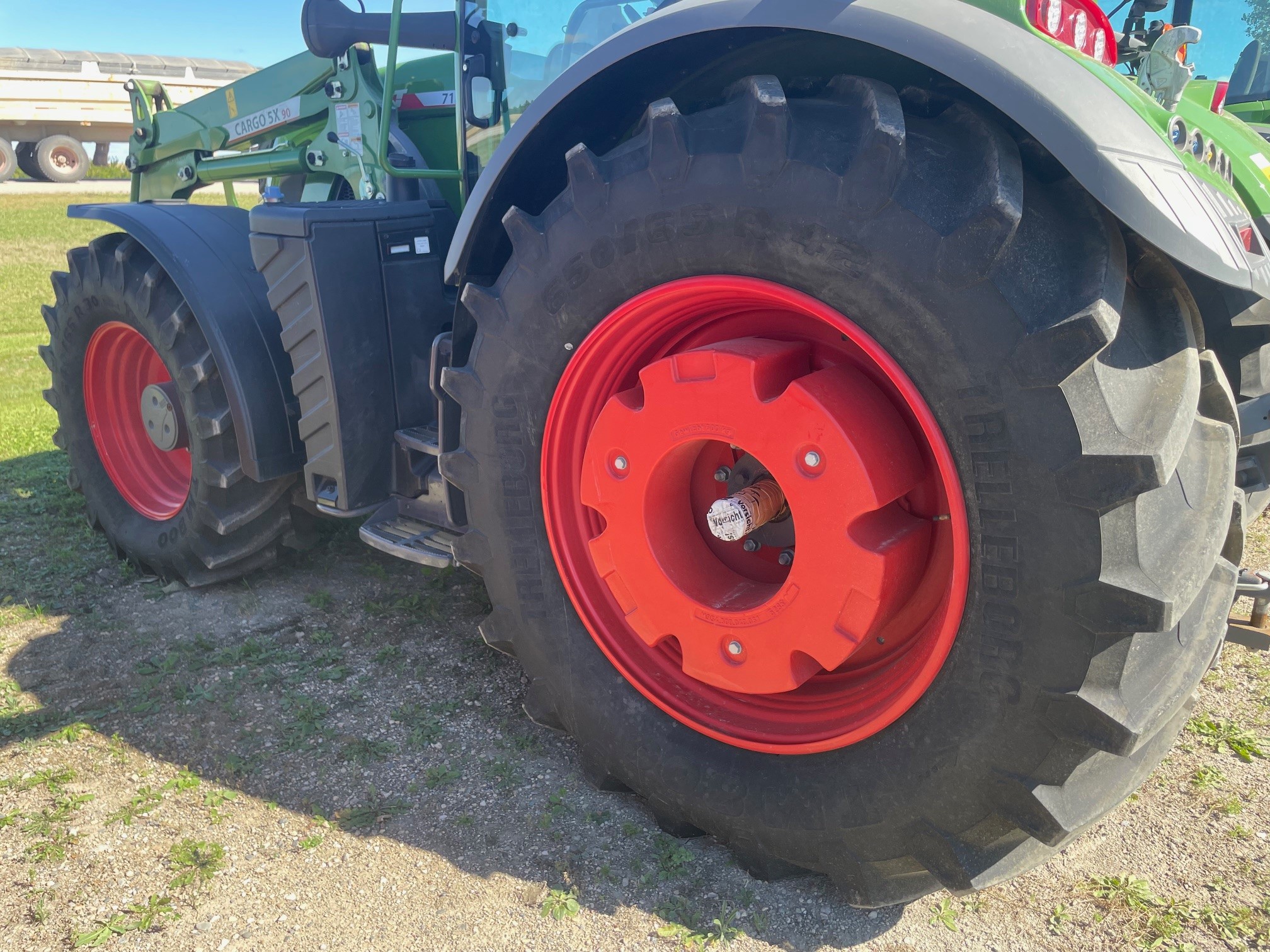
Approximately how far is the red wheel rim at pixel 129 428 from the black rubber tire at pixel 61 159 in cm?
2295

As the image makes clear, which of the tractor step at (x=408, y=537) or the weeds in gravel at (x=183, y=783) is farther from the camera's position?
the tractor step at (x=408, y=537)

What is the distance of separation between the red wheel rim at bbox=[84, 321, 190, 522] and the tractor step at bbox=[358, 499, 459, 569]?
118 cm

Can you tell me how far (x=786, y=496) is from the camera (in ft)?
5.31

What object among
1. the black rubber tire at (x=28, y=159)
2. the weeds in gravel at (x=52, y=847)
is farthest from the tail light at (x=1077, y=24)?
the black rubber tire at (x=28, y=159)

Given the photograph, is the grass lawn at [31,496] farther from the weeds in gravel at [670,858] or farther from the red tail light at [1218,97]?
the red tail light at [1218,97]

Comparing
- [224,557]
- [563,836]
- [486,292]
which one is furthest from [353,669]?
[486,292]

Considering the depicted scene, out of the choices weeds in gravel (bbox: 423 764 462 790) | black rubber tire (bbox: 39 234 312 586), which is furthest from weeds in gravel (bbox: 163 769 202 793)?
black rubber tire (bbox: 39 234 312 586)

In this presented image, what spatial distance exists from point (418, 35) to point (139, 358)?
5.32 ft

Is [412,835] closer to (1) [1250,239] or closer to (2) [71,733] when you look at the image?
(2) [71,733]

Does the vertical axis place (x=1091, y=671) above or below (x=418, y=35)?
below

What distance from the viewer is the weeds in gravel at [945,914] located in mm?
1732

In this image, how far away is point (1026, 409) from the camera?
134cm

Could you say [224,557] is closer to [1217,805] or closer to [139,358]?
[139,358]

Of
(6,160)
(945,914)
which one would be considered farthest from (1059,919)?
(6,160)
